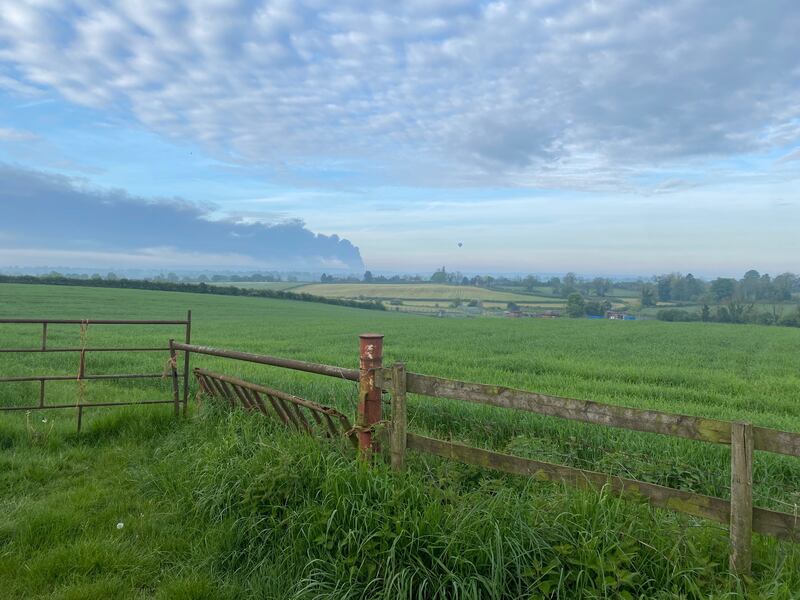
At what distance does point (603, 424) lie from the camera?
10.4ft

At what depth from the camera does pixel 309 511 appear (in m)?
3.54

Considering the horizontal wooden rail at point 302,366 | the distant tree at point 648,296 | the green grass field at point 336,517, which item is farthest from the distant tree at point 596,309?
the horizontal wooden rail at point 302,366

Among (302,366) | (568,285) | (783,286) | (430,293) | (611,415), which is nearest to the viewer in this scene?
(611,415)

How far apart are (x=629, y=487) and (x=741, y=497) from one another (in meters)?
0.59

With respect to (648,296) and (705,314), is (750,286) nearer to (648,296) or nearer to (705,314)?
(648,296)

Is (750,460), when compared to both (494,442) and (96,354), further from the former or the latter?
(96,354)

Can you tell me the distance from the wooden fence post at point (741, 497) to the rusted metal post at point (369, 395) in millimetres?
2366

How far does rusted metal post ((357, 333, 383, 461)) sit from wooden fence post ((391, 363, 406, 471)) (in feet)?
0.78

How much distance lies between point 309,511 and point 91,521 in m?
1.94

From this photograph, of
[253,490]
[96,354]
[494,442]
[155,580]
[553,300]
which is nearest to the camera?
[155,580]

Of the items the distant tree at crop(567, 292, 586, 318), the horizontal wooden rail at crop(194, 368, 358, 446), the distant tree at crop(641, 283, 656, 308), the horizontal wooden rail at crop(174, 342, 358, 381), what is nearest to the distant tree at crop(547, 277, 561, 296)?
the distant tree at crop(641, 283, 656, 308)

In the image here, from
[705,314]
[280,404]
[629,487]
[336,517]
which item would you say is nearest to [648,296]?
[705,314]

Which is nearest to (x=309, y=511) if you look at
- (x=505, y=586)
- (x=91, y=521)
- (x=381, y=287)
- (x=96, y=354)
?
(x=505, y=586)

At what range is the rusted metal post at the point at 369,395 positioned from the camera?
13.4 ft
